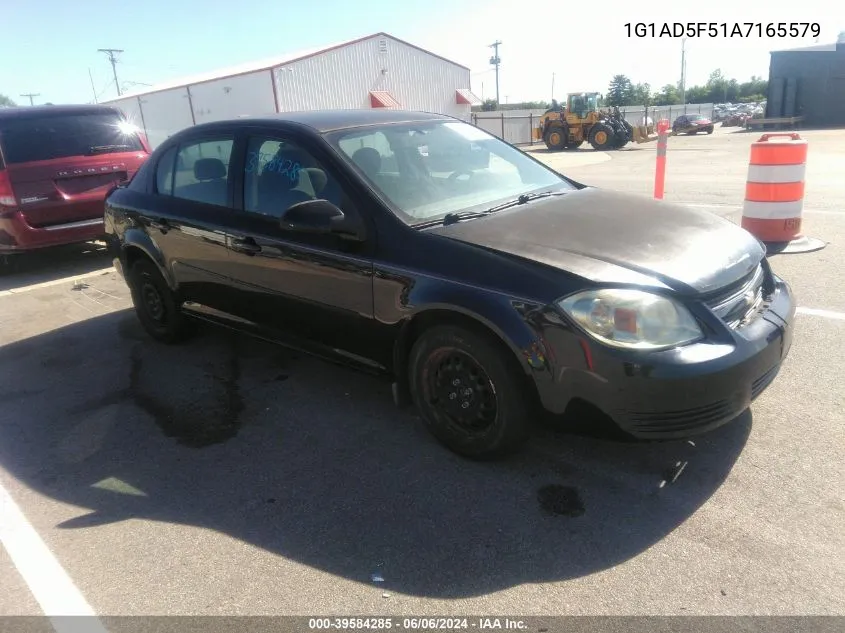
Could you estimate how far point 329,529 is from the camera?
2.71 metres

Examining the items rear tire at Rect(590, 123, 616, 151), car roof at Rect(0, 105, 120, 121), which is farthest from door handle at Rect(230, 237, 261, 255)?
rear tire at Rect(590, 123, 616, 151)

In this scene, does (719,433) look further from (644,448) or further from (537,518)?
(537,518)

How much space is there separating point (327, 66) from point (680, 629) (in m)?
34.6

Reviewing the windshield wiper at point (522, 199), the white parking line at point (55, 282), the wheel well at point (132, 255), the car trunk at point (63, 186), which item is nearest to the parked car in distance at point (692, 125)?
the car trunk at point (63, 186)

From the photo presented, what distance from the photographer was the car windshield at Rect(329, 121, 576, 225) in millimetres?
3357

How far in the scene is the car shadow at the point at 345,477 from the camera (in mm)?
2531

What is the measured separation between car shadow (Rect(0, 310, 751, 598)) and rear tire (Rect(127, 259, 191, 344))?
57 centimetres

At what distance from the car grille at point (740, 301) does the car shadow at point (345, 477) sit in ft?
2.14

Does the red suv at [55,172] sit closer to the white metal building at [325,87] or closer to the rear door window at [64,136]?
the rear door window at [64,136]

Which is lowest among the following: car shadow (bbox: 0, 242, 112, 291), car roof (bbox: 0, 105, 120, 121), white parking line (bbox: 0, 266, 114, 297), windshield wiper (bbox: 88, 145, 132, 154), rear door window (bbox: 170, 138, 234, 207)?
white parking line (bbox: 0, 266, 114, 297)

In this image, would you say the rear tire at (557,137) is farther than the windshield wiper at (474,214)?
Yes

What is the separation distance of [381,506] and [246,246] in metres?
1.81

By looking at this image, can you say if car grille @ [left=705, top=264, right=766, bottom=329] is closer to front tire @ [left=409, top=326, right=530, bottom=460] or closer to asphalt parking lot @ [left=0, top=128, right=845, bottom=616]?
asphalt parking lot @ [left=0, top=128, right=845, bottom=616]

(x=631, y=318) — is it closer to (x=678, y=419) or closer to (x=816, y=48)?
(x=678, y=419)
